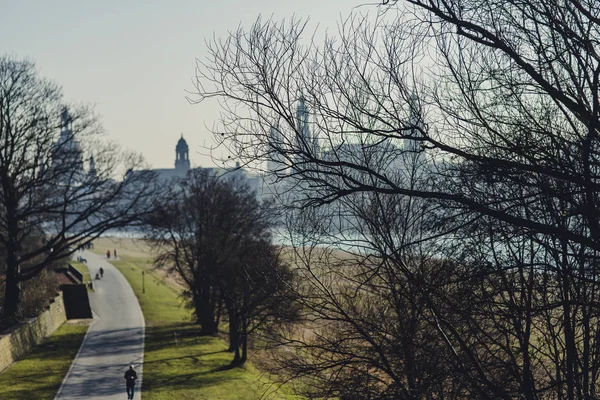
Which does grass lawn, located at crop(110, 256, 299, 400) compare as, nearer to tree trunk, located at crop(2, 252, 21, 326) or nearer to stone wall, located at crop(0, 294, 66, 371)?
stone wall, located at crop(0, 294, 66, 371)

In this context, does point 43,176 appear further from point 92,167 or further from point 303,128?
point 303,128

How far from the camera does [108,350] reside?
1245 inches

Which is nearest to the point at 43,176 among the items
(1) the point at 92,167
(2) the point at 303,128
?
(1) the point at 92,167

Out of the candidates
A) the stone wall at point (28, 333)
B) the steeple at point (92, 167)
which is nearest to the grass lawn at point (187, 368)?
the stone wall at point (28, 333)

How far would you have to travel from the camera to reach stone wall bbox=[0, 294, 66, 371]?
85.1 feet

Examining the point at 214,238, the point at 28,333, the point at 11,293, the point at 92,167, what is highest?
the point at 92,167

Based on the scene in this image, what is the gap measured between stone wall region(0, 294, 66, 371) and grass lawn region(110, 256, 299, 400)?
14.8ft

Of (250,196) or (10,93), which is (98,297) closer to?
(250,196)

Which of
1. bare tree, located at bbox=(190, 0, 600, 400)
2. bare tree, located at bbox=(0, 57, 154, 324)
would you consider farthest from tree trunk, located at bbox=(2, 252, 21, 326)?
bare tree, located at bbox=(190, 0, 600, 400)

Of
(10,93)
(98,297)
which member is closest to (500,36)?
(10,93)

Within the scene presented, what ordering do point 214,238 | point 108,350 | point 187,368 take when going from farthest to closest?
point 214,238 → point 108,350 → point 187,368

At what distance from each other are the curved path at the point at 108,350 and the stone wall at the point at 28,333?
70.2 inches

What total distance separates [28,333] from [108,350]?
3438 millimetres

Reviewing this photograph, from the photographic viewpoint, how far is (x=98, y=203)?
3097 centimetres
